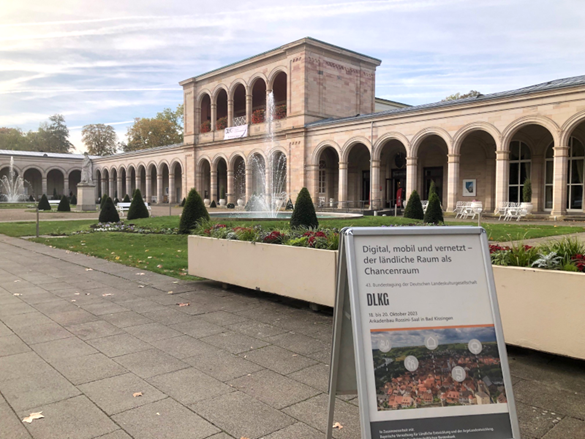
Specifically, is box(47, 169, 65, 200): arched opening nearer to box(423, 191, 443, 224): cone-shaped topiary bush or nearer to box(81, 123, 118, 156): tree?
box(81, 123, 118, 156): tree

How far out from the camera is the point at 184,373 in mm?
3982

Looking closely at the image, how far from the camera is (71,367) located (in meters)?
4.13

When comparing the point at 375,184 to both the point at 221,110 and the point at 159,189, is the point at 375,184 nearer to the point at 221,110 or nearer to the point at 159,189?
the point at 221,110

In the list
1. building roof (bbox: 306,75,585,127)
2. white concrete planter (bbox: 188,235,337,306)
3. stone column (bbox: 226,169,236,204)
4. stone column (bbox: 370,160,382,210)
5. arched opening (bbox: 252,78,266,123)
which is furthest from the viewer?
stone column (bbox: 226,169,236,204)

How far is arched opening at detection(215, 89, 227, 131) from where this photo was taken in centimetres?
4314

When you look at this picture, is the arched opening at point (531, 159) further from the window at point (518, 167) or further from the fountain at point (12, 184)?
the fountain at point (12, 184)

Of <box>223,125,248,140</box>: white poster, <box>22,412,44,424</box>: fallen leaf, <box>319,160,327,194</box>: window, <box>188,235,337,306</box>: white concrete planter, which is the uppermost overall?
<box>223,125,248,140</box>: white poster

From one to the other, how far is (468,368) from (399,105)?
155ft

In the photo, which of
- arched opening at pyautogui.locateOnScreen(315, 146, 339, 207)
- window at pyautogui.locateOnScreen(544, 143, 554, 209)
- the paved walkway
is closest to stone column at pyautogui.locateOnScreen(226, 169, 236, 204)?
arched opening at pyautogui.locateOnScreen(315, 146, 339, 207)

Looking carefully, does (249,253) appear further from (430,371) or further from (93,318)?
(430,371)

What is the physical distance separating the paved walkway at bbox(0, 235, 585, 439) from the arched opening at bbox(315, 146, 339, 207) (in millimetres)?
30076

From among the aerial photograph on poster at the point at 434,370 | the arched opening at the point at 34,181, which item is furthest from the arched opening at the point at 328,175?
the arched opening at the point at 34,181

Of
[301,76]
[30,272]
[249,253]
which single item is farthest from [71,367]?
[301,76]

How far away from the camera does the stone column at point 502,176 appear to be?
23.2 metres
